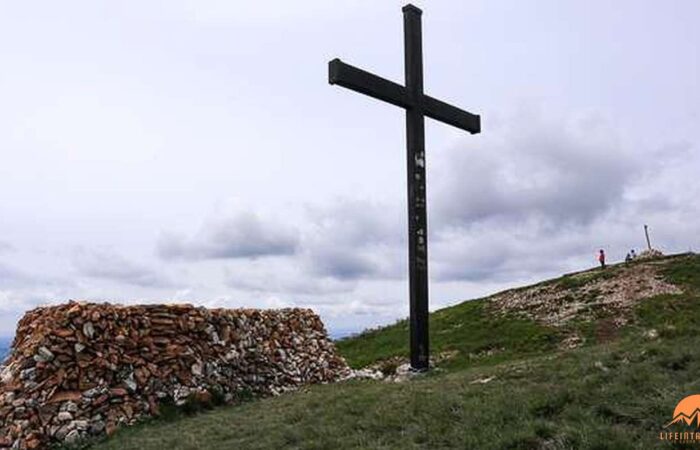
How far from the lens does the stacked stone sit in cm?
1023

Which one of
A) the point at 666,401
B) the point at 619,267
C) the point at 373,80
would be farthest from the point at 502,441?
the point at 619,267

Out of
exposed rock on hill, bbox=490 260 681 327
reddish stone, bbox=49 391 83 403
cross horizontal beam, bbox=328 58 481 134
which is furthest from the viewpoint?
exposed rock on hill, bbox=490 260 681 327

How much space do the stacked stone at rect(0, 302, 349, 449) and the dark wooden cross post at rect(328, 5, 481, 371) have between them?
10.3 feet

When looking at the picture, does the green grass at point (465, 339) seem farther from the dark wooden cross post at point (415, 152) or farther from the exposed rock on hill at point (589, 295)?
the dark wooden cross post at point (415, 152)

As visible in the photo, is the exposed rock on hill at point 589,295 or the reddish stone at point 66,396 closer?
the reddish stone at point 66,396

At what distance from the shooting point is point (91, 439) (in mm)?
10016

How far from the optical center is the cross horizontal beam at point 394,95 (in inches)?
459

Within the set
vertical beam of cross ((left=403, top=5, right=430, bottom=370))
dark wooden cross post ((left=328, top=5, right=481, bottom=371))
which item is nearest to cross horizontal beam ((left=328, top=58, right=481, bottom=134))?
dark wooden cross post ((left=328, top=5, right=481, bottom=371))

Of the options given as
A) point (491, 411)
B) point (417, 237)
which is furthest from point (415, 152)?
point (491, 411)

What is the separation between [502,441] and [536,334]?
46.3 feet

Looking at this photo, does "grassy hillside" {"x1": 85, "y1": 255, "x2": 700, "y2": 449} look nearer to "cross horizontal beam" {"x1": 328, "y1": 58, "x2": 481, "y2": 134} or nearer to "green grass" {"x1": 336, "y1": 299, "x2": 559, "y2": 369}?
"cross horizontal beam" {"x1": 328, "y1": 58, "x2": 481, "y2": 134}

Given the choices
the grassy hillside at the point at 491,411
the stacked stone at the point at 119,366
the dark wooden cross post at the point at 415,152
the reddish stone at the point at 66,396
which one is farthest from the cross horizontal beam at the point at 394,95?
the reddish stone at the point at 66,396

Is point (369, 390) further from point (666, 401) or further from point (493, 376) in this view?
point (666, 401)

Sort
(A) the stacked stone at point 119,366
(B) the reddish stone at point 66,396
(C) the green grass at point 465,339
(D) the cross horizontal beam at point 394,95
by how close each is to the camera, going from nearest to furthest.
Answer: (A) the stacked stone at point 119,366 → (B) the reddish stone at point 66,396 → (D) the cross horizontal beam at point 394,95 → (C) the green grass at point 465,339
